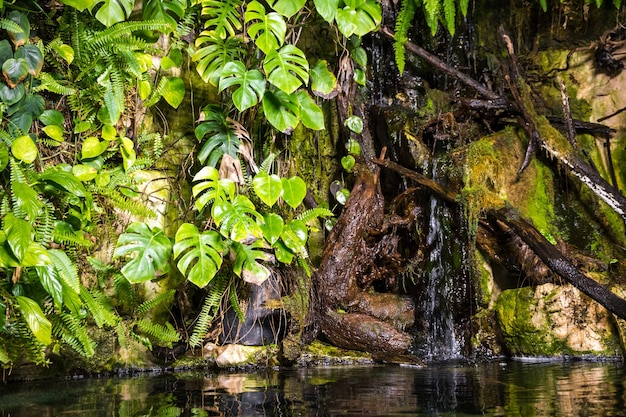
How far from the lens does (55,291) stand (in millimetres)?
3236

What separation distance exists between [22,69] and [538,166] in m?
4.87

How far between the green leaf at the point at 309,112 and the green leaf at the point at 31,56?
1690mm

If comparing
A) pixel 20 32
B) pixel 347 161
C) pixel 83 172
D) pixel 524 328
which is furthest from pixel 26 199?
pixel 524 328

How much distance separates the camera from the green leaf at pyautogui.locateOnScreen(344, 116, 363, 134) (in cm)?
549

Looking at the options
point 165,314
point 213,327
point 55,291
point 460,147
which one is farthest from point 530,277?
point 55,291

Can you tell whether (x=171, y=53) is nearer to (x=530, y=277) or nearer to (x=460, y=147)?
(x=460, y=147)

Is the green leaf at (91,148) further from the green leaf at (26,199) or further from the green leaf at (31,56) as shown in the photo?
the green leaf at (26,199)

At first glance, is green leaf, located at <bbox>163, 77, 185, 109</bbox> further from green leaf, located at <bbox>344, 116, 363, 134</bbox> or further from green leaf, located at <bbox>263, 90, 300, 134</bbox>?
green leaf, located at <bbox>344, 116, 363, 134</bbox>

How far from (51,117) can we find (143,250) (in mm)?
1129

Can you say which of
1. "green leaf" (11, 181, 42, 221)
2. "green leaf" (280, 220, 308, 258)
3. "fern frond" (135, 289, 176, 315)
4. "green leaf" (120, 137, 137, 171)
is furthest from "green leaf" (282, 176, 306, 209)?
"green leaf" (11, 181, 42, 221)

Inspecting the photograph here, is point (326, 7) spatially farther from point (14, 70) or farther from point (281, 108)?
point (14, 70)

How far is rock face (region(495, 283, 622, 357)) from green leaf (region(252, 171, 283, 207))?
7.75ft

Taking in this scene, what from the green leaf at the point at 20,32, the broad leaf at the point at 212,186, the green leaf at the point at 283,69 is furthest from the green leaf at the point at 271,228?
the green leaf at the point at 20,32

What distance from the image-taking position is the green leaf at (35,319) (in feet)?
10.3
